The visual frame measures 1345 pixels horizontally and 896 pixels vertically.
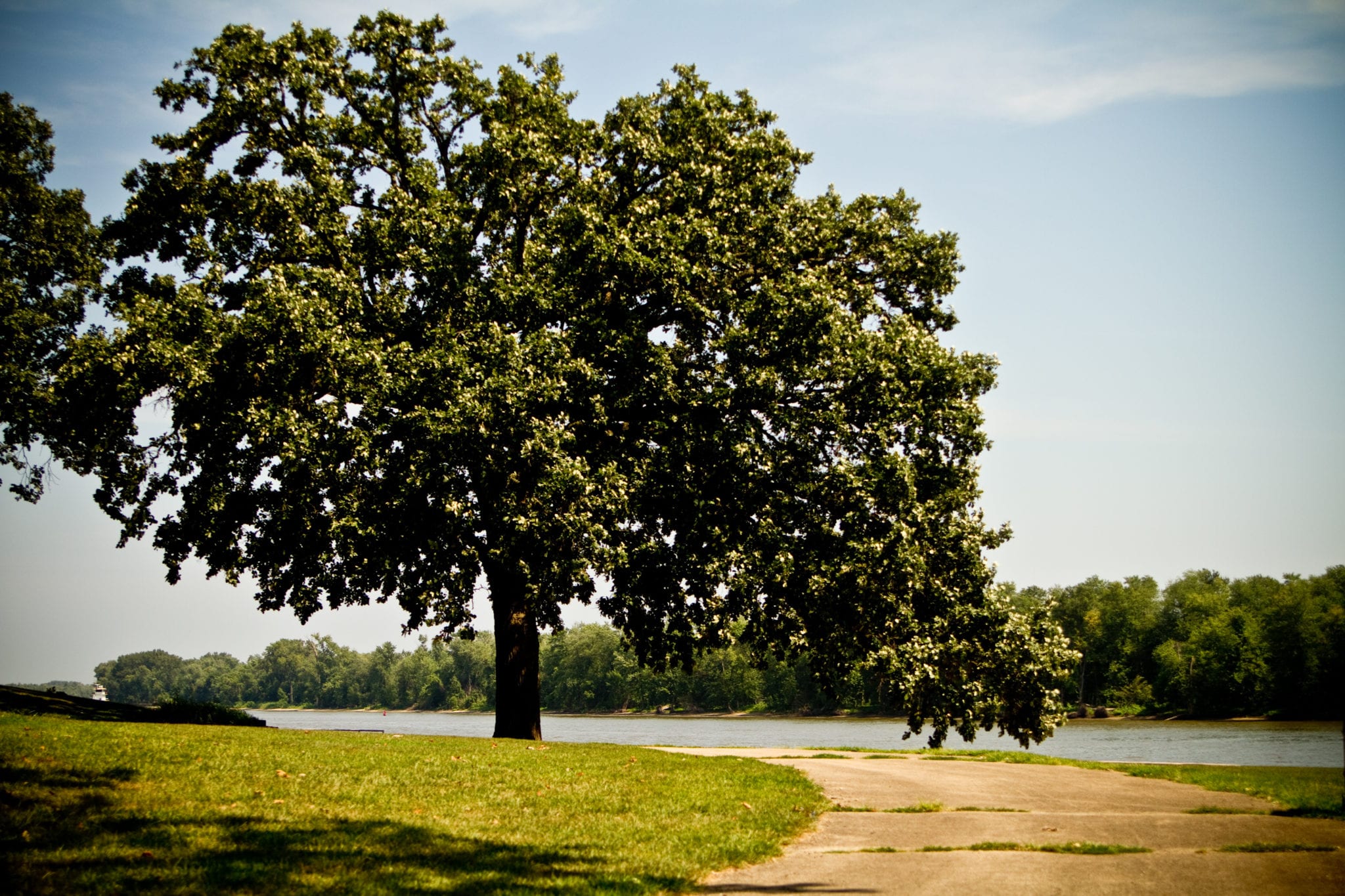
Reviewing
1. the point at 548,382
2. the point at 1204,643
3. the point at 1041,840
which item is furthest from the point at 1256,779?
the point at 1204,643

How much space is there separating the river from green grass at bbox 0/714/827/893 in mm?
14177

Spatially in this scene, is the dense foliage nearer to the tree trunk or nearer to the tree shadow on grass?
the tree trunk

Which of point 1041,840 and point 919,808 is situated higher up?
point 1041,840

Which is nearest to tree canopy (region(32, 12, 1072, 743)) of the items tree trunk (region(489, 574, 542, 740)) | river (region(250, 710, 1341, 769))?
tree trunk (region(489, 574, 542, 740))

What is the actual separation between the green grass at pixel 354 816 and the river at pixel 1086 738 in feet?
46.5

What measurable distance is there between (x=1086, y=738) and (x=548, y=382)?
5178 centimetres

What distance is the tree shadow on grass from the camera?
314 inches

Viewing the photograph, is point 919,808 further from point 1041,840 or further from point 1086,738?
point 1086,738

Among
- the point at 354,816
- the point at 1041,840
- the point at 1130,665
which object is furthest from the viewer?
the point at 1130,665

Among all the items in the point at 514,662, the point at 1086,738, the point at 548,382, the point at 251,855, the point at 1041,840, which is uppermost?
the point at 548,382

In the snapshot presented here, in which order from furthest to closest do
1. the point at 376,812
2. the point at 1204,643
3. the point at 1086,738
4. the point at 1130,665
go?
the point at 1130,665 < the point at 1204,643 < the point at 1086,738 < the point at 376,812

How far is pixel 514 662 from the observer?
24.9m

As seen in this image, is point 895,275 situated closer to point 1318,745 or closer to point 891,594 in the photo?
point 891,594

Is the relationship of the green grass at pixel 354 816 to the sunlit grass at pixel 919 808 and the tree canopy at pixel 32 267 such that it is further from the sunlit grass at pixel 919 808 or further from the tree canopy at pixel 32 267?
the tree canopy at pixel 32 267
